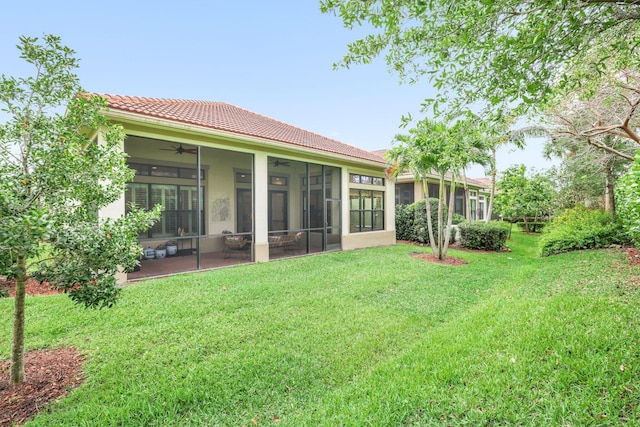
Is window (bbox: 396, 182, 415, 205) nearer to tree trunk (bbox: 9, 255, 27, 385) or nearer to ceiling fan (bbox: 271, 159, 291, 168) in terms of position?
ceiling fan (bbox: 271, 159, 291, 168)

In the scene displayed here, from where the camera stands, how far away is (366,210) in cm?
1385

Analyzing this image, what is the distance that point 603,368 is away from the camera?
8.95ft

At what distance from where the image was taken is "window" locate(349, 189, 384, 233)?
43.4ft

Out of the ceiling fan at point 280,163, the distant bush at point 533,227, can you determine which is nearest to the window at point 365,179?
the ceiling fan at point 280,163

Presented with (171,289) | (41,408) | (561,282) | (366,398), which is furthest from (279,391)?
(561,282)

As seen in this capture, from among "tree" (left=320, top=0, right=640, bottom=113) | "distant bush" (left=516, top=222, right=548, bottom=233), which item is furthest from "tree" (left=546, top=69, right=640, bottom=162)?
"distant bush" (left=516, top=222, right=548, bottom=233)

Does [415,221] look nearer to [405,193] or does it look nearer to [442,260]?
[405,193]

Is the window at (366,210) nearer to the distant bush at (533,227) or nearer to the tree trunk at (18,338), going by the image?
the tree trunk at (18,338)

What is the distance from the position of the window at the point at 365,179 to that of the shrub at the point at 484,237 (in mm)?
4771

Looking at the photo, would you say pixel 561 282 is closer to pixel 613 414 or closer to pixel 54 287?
pixel 613 414

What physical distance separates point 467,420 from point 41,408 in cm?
384

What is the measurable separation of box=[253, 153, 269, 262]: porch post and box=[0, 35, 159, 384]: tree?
6.39m

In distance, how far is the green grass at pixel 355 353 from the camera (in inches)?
97.3

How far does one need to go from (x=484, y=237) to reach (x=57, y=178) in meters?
14.8
